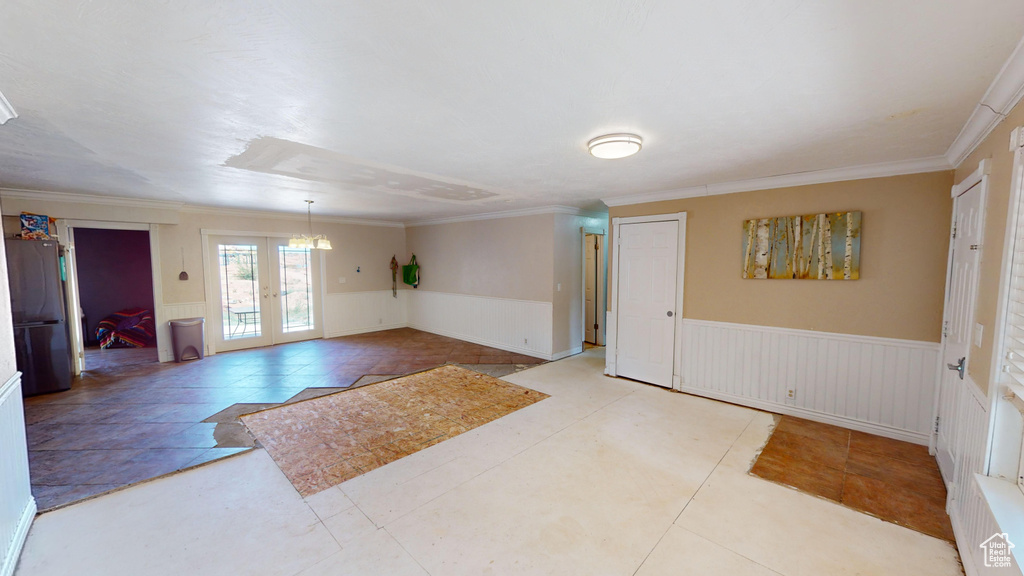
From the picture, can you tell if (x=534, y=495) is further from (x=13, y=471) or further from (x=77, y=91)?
(x=77, y=91)

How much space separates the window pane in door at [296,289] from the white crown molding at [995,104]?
815cm

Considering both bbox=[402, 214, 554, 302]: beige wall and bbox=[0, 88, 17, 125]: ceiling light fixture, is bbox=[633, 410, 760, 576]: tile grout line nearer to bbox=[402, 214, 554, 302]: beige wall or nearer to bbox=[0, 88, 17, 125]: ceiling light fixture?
bbox=[402, 214, 554, 302]: beige wall

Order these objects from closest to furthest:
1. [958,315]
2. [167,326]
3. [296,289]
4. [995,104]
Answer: [995,104] → [958,315] → [167,326] → [296,289]

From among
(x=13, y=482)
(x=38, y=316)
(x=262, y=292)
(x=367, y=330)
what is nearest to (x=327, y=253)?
(x=262, y=292)

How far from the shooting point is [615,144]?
7.99 ft

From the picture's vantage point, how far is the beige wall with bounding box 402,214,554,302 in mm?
5836

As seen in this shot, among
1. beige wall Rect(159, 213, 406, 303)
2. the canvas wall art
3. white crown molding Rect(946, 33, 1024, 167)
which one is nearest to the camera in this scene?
white crown molding Rect(946, 33, 1024, 167)

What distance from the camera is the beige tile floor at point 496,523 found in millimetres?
1898

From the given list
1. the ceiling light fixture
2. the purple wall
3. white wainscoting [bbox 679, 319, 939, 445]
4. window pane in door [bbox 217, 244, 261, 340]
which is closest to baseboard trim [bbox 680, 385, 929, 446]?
white wainscoting [bbox 679, 319, 939, 445]

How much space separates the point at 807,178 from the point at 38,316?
8447 mm

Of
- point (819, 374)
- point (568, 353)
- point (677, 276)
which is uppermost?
point (677, 276)

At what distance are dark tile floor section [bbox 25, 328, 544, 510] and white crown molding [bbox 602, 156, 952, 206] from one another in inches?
120

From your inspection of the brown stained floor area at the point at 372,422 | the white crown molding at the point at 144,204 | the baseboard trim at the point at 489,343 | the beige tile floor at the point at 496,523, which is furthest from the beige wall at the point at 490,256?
the beige tile floor at the point at 496,523

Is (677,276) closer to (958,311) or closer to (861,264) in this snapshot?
(861,264)
